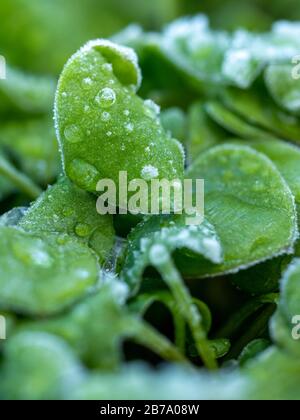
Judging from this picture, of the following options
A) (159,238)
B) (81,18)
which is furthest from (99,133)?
(81,18)

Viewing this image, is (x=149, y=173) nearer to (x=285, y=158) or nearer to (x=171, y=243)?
(x=171, y=243)

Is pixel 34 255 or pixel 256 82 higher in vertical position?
pixel 256 82

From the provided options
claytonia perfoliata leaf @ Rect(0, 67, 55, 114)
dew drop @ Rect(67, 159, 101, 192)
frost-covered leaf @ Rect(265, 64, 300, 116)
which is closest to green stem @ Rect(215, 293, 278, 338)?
dew drop @ Rect(67, 159, 101, 192)

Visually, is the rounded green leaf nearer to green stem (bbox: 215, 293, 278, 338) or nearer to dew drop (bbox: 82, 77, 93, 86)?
green stem (bbox: 215, 293, 278, 338)
